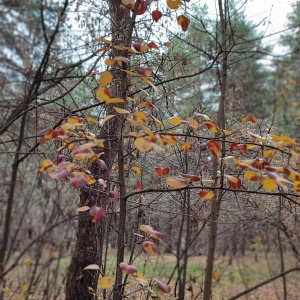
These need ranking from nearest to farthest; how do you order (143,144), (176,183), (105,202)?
(143,144)
(176,183)
(105,202)

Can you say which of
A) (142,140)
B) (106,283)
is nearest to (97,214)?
(106,283)

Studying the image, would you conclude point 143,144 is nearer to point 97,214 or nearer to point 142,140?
point 142,140

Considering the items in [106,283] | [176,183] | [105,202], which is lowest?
[106,283]

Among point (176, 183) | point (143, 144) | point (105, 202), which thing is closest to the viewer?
point (143, 144)

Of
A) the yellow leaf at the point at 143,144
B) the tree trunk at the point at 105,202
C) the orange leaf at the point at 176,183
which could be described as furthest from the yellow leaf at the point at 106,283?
the yellow leaf at the point at 143,144

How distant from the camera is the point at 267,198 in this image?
324cm

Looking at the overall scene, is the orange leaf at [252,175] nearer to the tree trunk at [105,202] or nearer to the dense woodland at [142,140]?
the dense woodland at [142,140]

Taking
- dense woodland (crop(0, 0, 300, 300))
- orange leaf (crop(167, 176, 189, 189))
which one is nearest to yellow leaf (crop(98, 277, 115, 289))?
dense woodland (crop(0, 0, 300, 300))

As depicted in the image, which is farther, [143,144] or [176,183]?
[176,183]

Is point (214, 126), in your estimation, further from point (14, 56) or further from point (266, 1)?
point (14, 56)

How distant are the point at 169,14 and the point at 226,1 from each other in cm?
72

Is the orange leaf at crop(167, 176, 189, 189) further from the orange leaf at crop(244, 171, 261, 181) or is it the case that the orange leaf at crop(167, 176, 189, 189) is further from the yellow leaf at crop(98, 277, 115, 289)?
the yellow leaf at crop(98, 277, 115, 289)

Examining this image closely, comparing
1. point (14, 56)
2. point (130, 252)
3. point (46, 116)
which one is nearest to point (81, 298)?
point (130, 252)

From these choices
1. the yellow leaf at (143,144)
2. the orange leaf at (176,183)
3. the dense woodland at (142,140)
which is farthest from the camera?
the dense woodland at (142,140)
